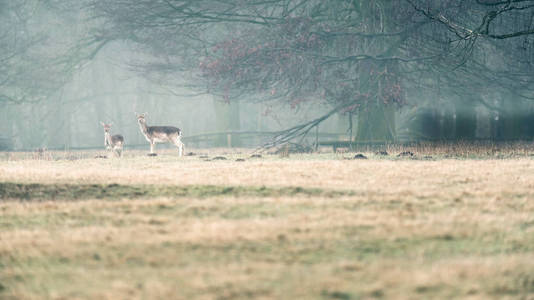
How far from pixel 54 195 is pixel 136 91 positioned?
44979 mm

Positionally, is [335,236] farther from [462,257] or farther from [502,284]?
[502,284]

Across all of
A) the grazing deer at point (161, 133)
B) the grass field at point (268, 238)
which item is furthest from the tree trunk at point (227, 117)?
the grass field at point (268, 238)

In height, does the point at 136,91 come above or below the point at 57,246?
above

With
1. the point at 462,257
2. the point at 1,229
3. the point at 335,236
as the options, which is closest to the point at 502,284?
the point at 462,257

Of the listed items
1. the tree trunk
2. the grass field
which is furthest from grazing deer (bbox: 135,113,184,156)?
the tree trunk

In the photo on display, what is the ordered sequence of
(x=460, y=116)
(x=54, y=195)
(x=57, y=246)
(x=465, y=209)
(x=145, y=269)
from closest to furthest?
(x=145, y=269), (x=57, y=246), (x=465, y=209), (x=54, y=195), (x=460, y=116)

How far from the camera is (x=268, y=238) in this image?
7555mm

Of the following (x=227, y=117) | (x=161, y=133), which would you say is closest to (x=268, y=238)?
(x=161, y=133)

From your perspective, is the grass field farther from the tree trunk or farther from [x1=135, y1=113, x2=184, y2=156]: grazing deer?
the tree trunk

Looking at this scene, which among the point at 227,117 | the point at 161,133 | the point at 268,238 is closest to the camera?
the point at 268,238

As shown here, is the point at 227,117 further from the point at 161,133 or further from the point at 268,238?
the point at 268,238

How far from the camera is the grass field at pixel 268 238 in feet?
18.5

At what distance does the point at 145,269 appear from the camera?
6254 mm

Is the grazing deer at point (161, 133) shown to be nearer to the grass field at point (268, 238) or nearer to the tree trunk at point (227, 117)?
the grass field at point (268, 238)
